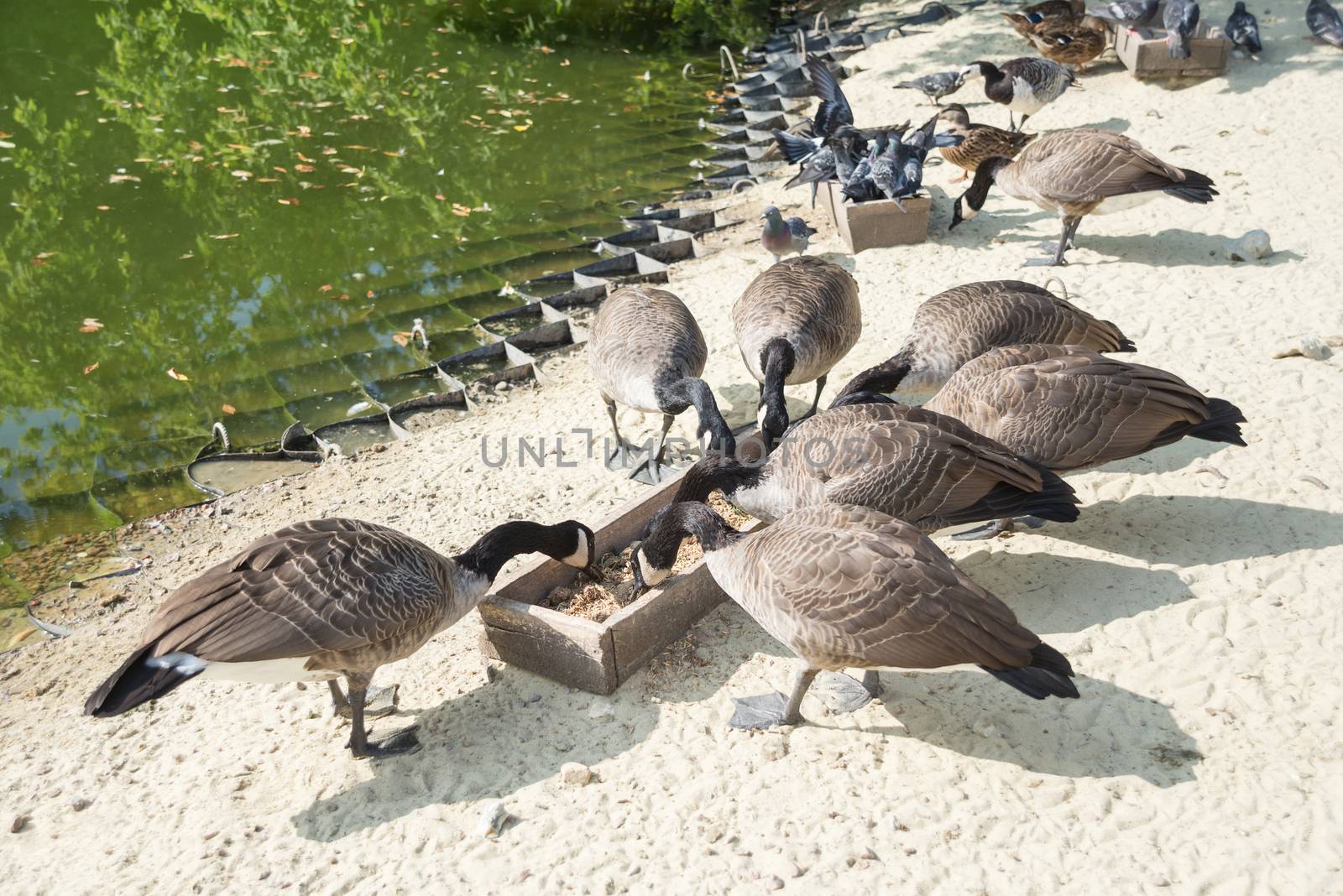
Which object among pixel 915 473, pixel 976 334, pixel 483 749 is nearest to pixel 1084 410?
pixel 915 473

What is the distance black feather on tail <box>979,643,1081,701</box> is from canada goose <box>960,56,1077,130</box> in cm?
997

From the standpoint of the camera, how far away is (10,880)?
488 cm

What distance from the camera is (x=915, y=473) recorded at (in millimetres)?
5789

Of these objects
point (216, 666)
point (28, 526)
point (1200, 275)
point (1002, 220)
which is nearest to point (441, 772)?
point (216, 666)

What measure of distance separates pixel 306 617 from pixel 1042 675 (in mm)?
3453

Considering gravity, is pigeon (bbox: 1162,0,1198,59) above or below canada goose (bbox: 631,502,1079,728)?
above

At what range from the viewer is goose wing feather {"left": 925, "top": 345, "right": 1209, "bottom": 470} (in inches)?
246

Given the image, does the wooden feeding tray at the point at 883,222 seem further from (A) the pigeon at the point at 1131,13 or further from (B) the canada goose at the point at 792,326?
(A) the pigeon at the point at 1131,13

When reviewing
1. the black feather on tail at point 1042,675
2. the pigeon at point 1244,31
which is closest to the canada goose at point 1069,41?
the pigeon at point 1244,31

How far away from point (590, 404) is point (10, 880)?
534 centimetres

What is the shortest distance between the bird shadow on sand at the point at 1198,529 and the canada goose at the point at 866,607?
6.15 feet

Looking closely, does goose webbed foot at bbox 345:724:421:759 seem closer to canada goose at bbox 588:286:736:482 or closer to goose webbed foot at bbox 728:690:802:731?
goose webbed foot at bbox 728:690:802:731

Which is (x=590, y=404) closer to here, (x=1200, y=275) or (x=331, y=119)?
(x=1200, y=275)

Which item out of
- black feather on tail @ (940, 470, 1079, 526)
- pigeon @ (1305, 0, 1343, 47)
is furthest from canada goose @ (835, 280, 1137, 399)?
pigeon @ (1305, 0, 1343, 47)
